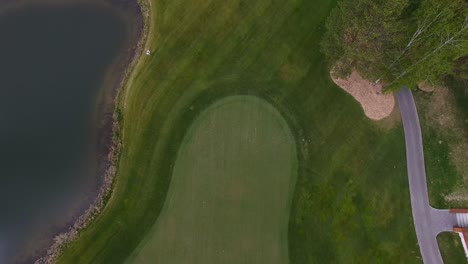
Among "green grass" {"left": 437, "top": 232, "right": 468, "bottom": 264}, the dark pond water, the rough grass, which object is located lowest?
the dark pond water

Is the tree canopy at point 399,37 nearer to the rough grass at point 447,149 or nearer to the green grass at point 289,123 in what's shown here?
the green grass at point 289,123

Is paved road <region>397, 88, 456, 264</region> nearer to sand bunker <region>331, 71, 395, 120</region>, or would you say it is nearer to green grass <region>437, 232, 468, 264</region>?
green grass <region>437, 232, 468, 264</region>

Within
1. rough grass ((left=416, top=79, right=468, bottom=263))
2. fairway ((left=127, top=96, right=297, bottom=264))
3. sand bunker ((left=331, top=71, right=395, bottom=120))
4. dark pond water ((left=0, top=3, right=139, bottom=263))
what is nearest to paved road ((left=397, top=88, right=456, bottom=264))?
rough grass ((left=416, top=79, right=468, bottom=263))

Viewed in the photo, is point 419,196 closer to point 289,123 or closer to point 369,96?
point 369,96

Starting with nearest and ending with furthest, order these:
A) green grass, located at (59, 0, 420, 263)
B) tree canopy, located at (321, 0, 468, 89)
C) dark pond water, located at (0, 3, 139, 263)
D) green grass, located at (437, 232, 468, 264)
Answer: tree canopy, located at (321, 0, 468, 89) → green grass, located at (59, 0, 420, 263) → green grass, located at (437, 232, 468, 264) → dark pond water, located at (0, 3, 139, 263)

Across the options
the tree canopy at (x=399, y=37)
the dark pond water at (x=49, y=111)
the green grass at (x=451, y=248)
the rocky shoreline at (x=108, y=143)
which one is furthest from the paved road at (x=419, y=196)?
→ the dark pond water at (x=49, y=111)

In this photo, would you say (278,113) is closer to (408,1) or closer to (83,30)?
(408,1)
